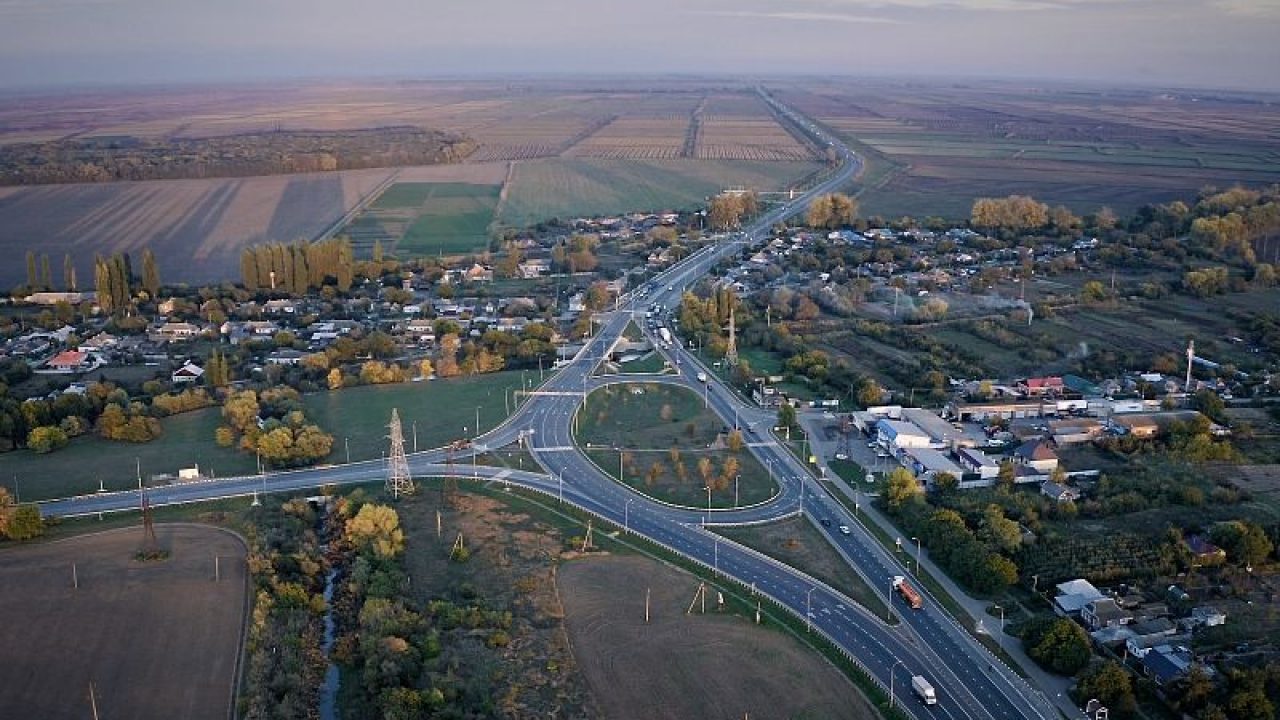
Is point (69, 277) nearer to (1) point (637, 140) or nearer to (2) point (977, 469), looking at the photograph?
(2) point (977, 469)

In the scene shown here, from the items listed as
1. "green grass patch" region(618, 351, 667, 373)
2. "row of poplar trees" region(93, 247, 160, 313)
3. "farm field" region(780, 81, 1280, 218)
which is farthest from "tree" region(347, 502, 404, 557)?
"farm field" region(780, 81, 1280, 218)

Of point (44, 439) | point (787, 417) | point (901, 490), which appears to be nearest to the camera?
point (901, 490)

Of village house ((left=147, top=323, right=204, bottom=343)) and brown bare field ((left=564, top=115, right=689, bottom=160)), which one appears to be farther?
brown bare field ((left=564, top=115, right=689, bottom=160))

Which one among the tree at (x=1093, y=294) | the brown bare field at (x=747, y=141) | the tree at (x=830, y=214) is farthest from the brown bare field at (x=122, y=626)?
the brown bare field at (x=747, y=141)

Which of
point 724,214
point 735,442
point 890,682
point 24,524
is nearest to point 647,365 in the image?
point 735,442

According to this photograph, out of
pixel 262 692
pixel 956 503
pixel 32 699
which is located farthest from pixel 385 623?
pixel 956 503

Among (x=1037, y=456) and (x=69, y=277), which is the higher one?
(x=69, y=277)

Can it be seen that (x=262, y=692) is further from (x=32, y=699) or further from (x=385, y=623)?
(x=32, y=699)

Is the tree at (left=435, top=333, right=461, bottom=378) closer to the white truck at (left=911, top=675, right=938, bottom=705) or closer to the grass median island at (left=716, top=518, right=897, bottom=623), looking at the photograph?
the grass median island at (left=716, top=518, right=897, bottom=623)
